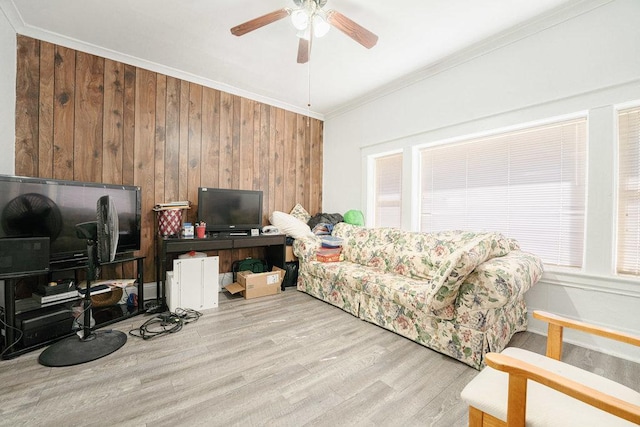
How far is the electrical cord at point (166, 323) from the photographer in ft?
7.14

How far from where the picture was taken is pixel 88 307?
1939 mm

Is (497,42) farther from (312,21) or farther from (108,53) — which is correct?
(108,53)

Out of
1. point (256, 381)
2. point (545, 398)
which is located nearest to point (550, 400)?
point (545, 398)

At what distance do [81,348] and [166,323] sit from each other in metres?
0.58

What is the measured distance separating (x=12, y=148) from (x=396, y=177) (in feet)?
13.2

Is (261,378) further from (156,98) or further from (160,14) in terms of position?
(156,98)

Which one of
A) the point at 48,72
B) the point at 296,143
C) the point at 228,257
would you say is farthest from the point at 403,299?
the point at 48,72

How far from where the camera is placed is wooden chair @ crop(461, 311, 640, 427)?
0.73 metres

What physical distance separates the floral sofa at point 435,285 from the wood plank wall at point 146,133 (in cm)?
147

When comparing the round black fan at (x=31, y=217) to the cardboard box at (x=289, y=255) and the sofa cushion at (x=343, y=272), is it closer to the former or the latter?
the cardboard box at (x=289, y=255)

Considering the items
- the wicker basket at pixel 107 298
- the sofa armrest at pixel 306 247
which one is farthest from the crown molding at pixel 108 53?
the wicker basket at pixel 107 298

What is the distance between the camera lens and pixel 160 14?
2.21m

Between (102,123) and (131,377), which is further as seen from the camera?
(102,123)

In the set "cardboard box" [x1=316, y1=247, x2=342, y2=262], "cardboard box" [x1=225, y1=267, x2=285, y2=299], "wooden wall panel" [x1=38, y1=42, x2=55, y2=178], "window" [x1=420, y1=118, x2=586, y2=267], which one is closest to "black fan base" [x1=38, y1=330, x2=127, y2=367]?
"cardboard box" [x1=225, y1=267, x2=285, y2=299]
